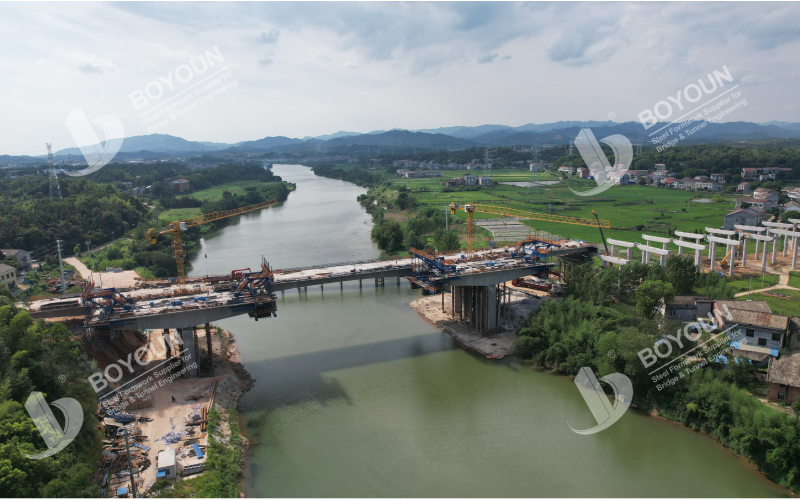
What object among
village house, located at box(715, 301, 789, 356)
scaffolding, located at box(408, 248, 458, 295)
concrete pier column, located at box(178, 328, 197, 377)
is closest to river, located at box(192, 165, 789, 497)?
concrete pier column, located at box(178, 328, 197, 377)

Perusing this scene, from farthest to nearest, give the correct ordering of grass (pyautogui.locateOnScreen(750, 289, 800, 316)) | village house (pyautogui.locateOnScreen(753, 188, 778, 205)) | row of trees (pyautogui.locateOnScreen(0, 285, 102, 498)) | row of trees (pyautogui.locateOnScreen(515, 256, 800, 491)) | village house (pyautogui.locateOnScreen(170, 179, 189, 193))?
village house (pyautogui.locateOnScreen(170, 179, 189, 193)), village house (pyautogui.locateOnScreen(753, 188, 778, 205)), grass (pyautogui.locateOnScreen(750, 289, 800, 316)), row of trees (pyautogui.locateOnScreen(515, 256, 800, 491)), row of trees (pyautogui.locateOnScreen(0, 285, 102, 498))

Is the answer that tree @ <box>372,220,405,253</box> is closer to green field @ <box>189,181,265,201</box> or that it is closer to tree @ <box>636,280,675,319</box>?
tree @ <box>636,280,675,319</box>

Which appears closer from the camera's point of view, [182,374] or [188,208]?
[182,374]

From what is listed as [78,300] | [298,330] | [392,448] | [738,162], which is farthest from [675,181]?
[78,300]

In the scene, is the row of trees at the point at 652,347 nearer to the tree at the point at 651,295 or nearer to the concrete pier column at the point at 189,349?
the tree at the point at 651,295

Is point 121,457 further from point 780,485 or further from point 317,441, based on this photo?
point 780,485

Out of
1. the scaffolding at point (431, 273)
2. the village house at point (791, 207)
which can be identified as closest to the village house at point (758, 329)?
the scaffolding at point (431, 273)
